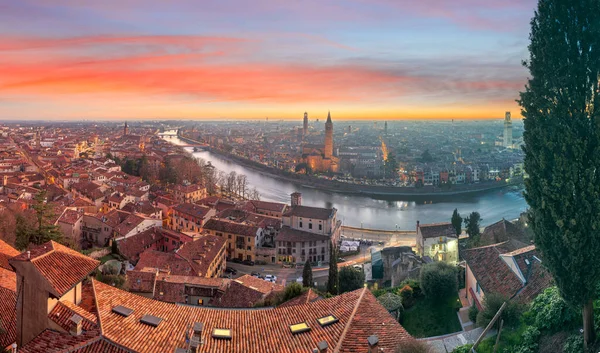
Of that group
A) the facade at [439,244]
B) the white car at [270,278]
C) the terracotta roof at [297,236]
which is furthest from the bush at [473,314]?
the terracotta roof at [297,236]

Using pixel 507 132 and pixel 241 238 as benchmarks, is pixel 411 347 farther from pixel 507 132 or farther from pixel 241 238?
pixel 507 132

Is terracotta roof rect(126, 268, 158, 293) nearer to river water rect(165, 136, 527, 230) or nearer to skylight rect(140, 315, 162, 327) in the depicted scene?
skylight rect(140, 315, 162, 327)

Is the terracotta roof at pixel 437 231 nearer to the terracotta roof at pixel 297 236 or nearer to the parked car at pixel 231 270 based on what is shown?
the terracotta roof at pixel 297 236

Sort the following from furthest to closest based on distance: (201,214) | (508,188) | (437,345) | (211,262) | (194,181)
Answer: (508,188) → (194,181) → (201,214) → (211,262) → (437,345)

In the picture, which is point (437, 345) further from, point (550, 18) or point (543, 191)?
point (550, 18)

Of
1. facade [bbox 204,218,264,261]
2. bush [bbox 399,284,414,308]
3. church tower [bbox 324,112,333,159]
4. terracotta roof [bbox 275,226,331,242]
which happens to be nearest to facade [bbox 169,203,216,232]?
facade [bbox 204,218,264,261]

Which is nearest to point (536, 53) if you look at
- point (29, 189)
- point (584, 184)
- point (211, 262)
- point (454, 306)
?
point (584, 184)

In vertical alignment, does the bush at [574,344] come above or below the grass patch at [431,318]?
above
